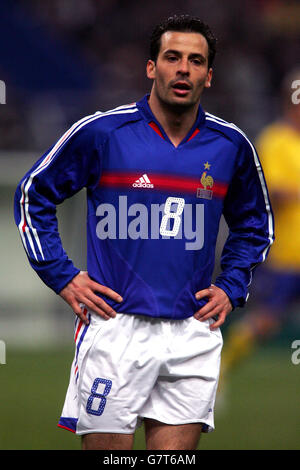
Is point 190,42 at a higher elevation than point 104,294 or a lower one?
higher

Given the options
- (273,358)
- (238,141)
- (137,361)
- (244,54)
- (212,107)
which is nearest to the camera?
(137,361)

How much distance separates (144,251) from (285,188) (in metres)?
3.34

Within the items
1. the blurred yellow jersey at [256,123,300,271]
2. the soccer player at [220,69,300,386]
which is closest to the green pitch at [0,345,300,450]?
the soccer player at [220,69,300,386]

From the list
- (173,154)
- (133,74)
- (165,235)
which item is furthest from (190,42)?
(133,74)

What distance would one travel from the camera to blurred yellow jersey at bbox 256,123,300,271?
6727 millimetres

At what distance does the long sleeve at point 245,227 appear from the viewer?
388 centimetres

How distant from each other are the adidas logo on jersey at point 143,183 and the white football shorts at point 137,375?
510 mm

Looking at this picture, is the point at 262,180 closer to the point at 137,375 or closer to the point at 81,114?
the point at 137,375

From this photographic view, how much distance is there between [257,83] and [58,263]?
948 centimetres

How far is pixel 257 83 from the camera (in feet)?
41.5

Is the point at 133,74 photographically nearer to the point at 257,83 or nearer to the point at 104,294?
the point at 257,83

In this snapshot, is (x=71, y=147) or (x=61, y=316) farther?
(x=61, y=316)

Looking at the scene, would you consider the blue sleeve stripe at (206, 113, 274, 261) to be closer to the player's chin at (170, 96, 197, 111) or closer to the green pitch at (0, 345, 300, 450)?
the player's chin at (170, 96, 197, 111)

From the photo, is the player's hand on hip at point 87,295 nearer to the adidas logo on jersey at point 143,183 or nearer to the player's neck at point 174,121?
the adidas logo on jersey at point 143,183
